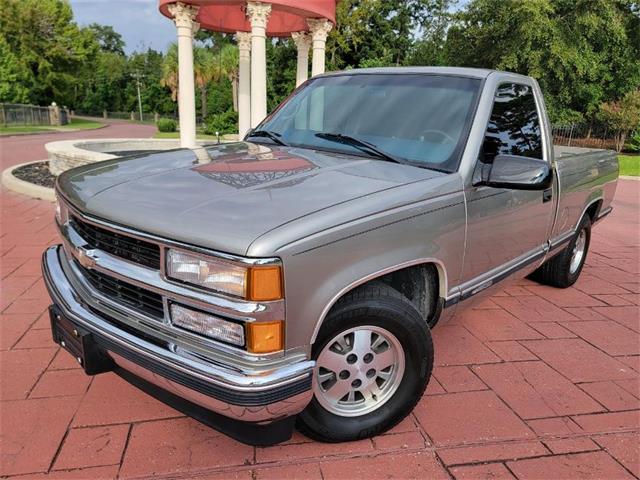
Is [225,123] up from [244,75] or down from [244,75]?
down

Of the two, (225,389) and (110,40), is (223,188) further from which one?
(110,40)

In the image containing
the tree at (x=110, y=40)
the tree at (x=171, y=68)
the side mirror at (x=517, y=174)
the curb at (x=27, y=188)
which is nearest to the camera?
the side mirror at (x=517, y=174)

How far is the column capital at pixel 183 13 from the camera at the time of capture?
11.8m

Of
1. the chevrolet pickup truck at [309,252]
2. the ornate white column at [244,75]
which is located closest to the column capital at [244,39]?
Answer: the ornate white column at [244,75]

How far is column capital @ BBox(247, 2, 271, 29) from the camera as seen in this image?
11492 millimetres

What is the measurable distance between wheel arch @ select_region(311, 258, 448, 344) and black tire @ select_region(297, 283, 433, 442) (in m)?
0.07

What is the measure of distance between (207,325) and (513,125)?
253 centimetres

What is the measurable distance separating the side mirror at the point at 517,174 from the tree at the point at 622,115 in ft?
86.8

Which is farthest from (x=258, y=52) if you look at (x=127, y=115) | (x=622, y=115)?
(x=127, y=115)

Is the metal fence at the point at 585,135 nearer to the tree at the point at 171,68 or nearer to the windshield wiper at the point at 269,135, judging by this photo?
the windshield wiper at the point at 269,135

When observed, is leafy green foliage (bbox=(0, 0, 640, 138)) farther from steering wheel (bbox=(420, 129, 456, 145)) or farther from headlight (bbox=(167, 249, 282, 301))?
headlight (bbox=(167, 249, 282, 301))

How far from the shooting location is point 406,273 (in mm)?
2654

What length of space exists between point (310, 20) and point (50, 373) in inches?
482

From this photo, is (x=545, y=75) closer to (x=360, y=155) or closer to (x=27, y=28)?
(x=360, y=155)
